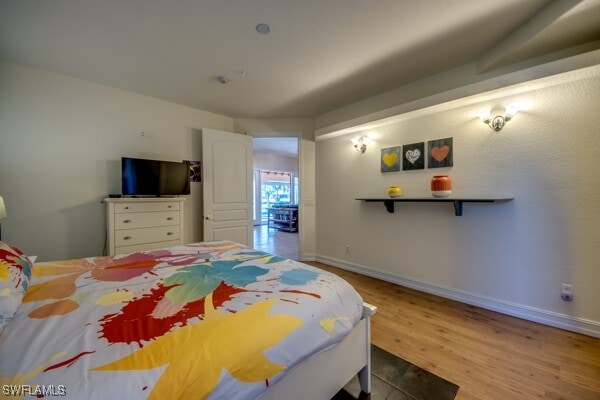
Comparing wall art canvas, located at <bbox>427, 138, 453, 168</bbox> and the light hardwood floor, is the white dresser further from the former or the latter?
wall art canvas, located at <bbox>427, 138, 453, 168</bbox>

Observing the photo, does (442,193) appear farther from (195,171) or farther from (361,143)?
(195,171)

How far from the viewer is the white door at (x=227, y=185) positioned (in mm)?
3459

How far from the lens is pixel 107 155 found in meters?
2.86

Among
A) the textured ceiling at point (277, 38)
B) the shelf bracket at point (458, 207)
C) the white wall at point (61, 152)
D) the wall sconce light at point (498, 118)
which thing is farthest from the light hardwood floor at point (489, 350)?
the white wall at point (61, 152)

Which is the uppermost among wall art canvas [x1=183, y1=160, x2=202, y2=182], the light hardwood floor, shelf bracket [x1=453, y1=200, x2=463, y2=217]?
wall art canvas [x1=183, y1=160, x2=202, y2=182]

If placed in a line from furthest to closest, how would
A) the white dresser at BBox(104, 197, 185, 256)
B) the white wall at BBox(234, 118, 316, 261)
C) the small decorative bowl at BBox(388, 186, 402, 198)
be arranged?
the white wall at BBox(234, 118, 316, 261), the small decorative bowl at BBox(388, 186, 402, 198), the white dresser at BBox(104, 197, 185, 256)

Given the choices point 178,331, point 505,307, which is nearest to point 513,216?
point 505,307

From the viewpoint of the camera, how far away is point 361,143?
134 inches

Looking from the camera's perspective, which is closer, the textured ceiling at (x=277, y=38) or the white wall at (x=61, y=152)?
the textured ceiling at (x=277, y=38)

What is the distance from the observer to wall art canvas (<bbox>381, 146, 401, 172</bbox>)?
302 centimetres

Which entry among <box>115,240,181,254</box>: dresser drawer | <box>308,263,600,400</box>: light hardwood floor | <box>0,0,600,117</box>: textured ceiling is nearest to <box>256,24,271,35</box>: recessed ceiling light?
<box>0,0,600,117</box>: textured ceiling

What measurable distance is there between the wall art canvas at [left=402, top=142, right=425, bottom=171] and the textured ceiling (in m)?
0.77

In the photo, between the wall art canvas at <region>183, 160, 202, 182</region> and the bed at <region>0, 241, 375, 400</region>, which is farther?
the wall art canvas at <region>183, 160, 202, 182</region>

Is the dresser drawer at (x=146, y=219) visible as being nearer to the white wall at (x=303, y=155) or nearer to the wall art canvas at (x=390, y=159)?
the white wall at (x=303, y=155)
